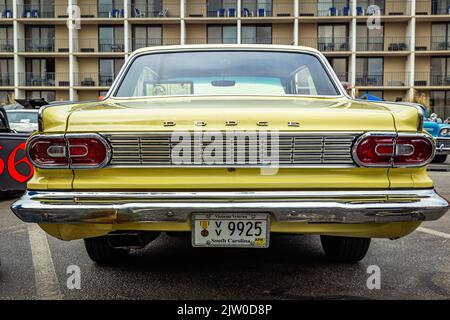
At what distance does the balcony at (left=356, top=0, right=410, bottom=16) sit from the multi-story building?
79 millimetres

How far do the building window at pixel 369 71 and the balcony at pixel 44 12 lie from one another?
24.1 meters

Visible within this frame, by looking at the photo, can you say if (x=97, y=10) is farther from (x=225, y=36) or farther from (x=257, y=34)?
(x=257, y=34)

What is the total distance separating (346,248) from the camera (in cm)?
371

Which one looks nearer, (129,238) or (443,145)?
(129,238)

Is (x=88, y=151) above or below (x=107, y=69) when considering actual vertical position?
below

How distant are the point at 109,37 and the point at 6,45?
8.71 meters

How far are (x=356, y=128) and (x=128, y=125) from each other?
1.33m

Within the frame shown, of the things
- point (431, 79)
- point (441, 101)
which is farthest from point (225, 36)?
point (441, 101)

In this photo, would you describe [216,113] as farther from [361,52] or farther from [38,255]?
[361,52]

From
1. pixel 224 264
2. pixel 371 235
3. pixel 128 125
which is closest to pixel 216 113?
pixel 128 125

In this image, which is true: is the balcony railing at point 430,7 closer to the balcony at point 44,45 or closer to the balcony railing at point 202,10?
the balcony railing at point 202,10

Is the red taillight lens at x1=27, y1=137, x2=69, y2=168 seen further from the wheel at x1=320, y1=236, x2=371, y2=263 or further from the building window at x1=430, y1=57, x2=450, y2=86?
the building window at x1=430, y1=57, x2=450, y2=86

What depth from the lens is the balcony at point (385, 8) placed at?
35781mm
